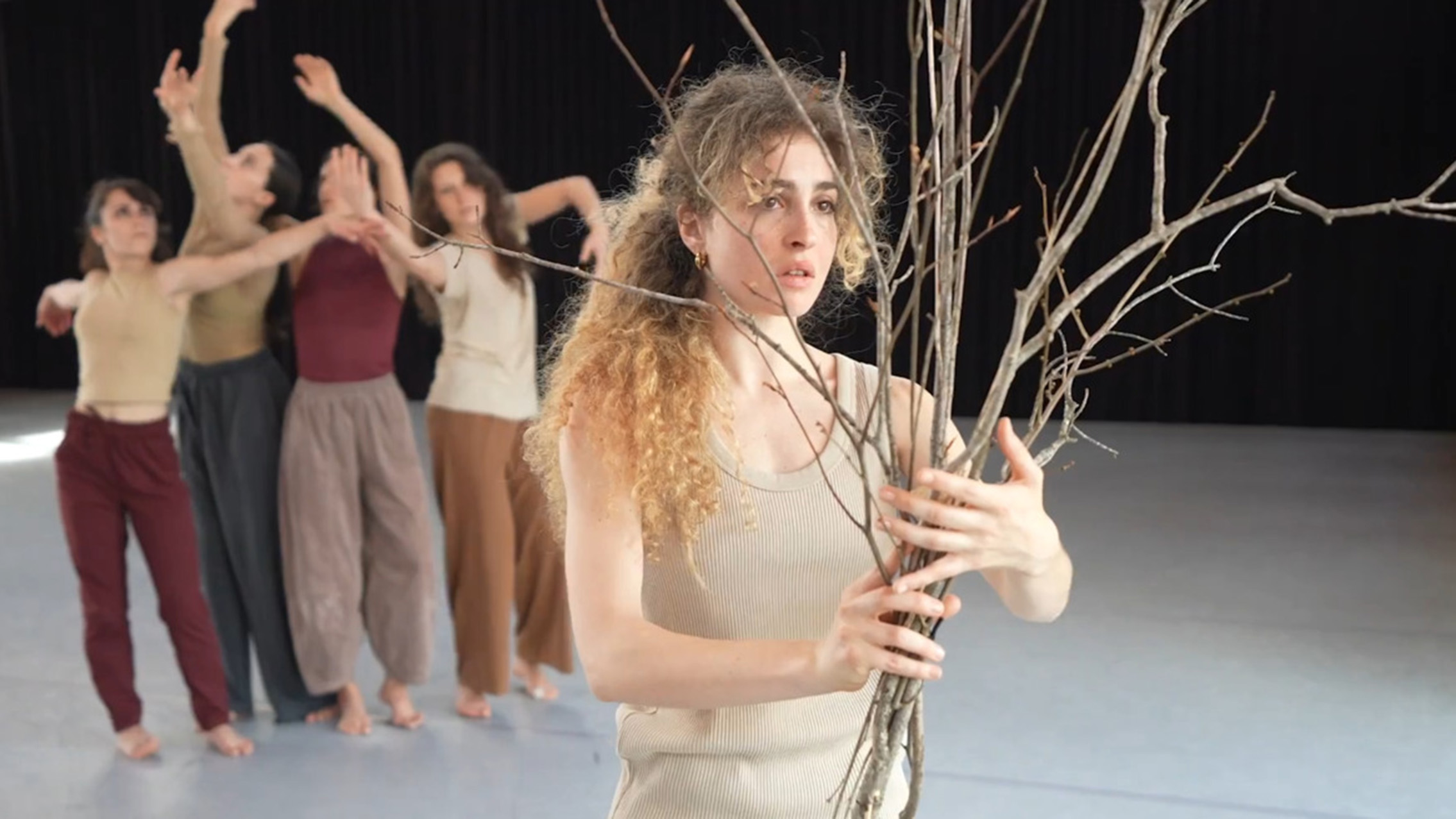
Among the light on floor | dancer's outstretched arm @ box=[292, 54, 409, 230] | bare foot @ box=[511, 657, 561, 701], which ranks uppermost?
dancer's outstretched arm @ box=[292, 54, 409, 230]

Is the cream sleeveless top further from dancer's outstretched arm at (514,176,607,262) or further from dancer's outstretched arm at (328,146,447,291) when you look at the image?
dancer's outstretched arm at (514,176,607,262)

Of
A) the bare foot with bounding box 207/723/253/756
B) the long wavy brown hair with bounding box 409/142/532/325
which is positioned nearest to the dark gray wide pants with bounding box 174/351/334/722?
the bare foot with bounding box 207/723/253/756

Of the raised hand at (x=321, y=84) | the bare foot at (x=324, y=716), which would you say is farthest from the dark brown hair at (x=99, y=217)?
the bare foot at (x=324, y=716)

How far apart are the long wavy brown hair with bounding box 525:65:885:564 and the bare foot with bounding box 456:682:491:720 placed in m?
2.74

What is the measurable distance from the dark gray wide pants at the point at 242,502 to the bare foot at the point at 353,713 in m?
0.10

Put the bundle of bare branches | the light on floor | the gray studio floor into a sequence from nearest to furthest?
the bundle of bare branches
the gray studio floor
the light on floor

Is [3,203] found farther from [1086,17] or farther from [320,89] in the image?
[320,89]

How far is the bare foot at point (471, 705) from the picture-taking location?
416cm

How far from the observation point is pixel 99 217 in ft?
12.5

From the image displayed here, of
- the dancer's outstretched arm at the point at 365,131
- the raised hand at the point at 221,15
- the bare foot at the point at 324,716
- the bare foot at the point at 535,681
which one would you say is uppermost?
the raised hand at the point at 221,15

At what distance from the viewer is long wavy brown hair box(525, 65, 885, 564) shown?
1330 mm

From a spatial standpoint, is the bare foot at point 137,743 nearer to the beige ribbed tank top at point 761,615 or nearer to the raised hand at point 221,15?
the raised hand at point 221,15

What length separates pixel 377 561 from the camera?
4141 mm

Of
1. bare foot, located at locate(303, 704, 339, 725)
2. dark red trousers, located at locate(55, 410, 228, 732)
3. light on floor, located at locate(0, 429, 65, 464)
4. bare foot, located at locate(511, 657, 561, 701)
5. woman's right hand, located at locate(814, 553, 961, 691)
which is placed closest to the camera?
woman's right hand, located at locate(814, 553, 961, 691)
